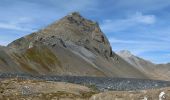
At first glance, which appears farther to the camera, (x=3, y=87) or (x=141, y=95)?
(x=3, y=87)

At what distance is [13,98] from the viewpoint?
101ft

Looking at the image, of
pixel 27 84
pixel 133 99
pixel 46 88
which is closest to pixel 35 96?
pixel 46 88

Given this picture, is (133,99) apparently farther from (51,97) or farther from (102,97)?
(51,97)

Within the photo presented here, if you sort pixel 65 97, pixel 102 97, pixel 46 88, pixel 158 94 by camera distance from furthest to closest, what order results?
pixel 46 88
pixel 65 97
pixel 102 97
pixel 158 94

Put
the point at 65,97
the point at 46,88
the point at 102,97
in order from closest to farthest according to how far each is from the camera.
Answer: the point at 102,97 → the point at 65,97 → the point at 46,88

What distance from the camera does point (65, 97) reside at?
2958 centimetres

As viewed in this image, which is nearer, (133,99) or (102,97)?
(133,99)

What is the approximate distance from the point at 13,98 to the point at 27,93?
360cm

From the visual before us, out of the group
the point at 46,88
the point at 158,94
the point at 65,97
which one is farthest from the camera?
the point at 46,88

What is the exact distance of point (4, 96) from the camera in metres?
31.3

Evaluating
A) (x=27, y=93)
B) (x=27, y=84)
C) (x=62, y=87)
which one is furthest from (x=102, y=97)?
(x=27, y=84)

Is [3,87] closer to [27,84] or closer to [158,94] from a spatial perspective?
[27,84]

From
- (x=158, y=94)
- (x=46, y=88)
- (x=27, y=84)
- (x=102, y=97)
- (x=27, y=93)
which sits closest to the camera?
(x=158, y=94)

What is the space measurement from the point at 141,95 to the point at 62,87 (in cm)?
1855
